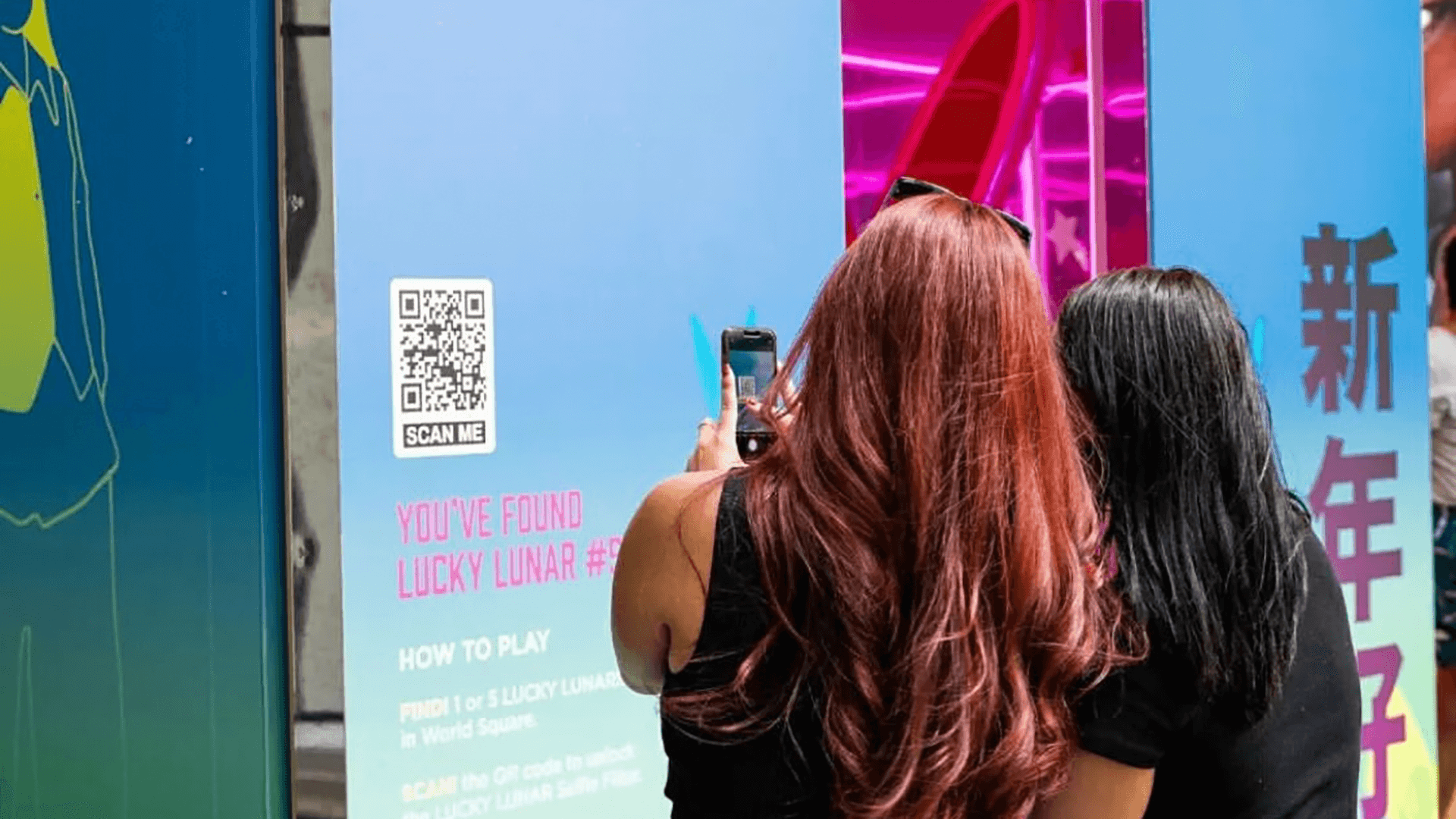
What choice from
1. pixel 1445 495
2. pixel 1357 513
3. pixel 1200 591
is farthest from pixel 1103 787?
pixel 1445 495

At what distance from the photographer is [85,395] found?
2932 millimetres

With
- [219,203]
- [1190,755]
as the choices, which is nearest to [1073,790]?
[1190,755]

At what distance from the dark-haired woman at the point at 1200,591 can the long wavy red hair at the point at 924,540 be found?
9 centimetres

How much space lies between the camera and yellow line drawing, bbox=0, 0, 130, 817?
2.90 metres

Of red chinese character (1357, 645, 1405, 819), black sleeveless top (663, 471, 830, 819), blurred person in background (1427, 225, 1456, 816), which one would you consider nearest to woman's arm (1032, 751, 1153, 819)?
black sleeveless top (663, 471, 830, 819)

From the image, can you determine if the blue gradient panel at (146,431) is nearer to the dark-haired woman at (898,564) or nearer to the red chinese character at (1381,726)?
the dark-haired woman at (898,564)

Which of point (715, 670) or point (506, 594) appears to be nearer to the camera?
point (715, 670)

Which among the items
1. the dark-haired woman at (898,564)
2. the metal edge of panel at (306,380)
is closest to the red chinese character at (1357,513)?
the metal edge of panel at (306,380)

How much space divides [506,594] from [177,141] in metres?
0.85

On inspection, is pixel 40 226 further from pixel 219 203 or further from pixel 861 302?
pixel 861 302

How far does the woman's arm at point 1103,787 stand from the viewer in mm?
1815

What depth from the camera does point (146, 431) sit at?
283 centimetres

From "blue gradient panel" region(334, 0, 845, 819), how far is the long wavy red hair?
3.52 feet

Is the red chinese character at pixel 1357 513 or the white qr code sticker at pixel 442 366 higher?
the white qr code sticker at pixel 442 366
